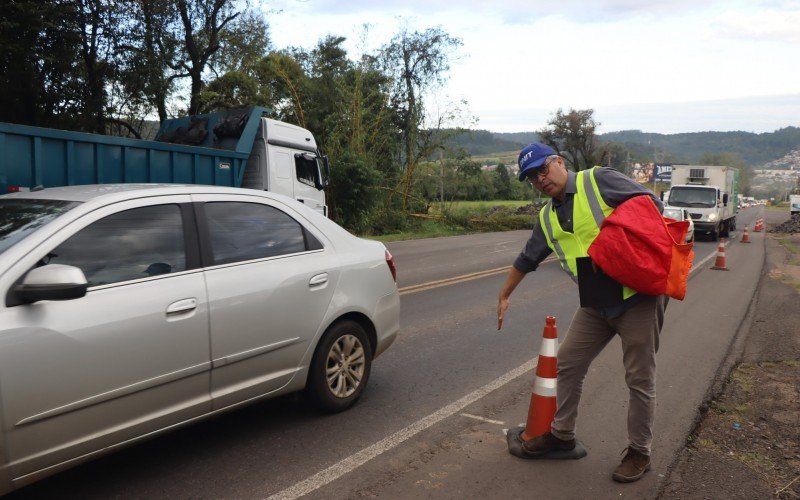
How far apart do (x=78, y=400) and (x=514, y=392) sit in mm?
3427

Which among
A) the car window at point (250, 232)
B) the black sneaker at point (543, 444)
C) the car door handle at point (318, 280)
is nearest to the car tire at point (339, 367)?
the car door handle at point (318, 280)

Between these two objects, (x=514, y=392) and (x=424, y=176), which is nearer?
(x=514, y=392)

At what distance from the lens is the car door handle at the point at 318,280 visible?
4.43 m

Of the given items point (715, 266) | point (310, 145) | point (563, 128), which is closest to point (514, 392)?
point (310, 145)

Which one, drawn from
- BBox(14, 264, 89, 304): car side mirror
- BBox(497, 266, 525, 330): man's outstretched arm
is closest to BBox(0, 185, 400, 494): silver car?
BBox(14, 264, 89, 304): car side mirror

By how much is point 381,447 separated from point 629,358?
1654 mm

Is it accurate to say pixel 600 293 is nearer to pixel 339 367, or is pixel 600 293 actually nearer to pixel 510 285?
pixel 510 285

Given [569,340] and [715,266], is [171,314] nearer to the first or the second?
[569,340]

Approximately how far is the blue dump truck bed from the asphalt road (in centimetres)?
506

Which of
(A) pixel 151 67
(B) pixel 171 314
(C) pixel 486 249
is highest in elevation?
(A) pixel 151 67

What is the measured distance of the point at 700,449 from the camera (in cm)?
437

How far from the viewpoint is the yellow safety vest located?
145 inches

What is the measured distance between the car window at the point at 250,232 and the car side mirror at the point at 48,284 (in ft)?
3.28

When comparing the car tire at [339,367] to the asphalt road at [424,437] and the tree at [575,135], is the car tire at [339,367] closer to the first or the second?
the asphalt road at [424,437]
